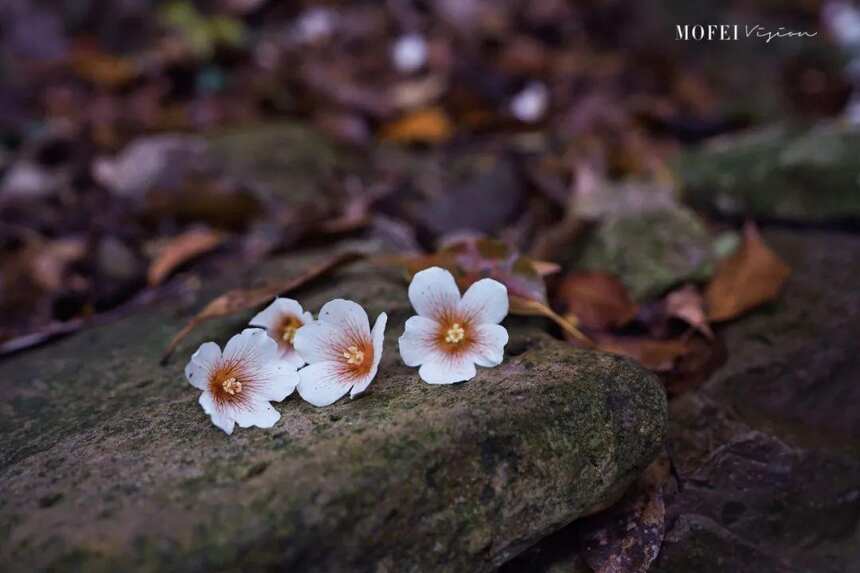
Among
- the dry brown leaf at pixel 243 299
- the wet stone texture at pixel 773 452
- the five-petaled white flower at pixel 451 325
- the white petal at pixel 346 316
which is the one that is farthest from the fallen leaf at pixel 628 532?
the dry brown leaf at pixel 243 299

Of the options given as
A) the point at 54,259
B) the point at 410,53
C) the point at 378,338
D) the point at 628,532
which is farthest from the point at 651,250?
the point at 410,53

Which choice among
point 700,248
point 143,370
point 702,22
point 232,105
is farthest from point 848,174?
point 232,105

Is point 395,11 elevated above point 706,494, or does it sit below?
above

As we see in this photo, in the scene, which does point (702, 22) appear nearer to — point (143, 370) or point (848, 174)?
point (848, 174)

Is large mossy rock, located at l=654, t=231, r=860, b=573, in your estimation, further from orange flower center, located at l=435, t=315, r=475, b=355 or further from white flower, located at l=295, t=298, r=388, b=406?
white flower, located at l=295, t=298, r=388, b=406

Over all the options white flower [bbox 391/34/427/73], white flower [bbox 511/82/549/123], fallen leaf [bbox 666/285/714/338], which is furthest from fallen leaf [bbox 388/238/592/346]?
white flower [bbox 391/34/427/73]

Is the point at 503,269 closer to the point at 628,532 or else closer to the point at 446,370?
the point at 446,370
